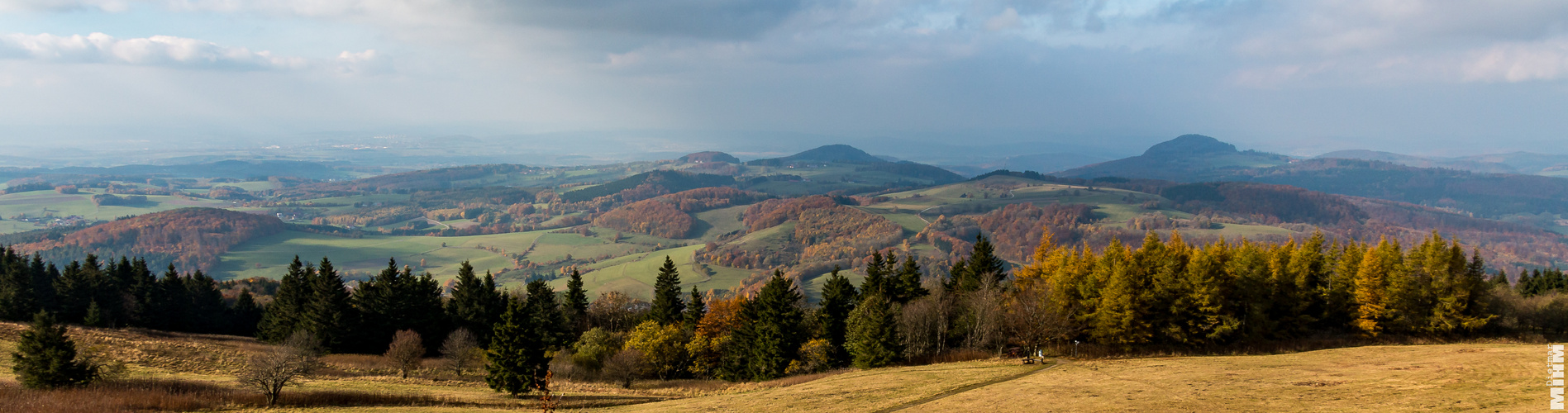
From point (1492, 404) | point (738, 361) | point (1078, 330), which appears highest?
point (1492, 404)

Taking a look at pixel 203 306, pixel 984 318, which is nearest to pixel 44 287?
pixel 203 306

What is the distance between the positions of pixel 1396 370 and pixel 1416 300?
22751 millimetres

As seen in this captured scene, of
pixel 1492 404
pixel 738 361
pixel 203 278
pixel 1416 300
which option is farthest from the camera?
pixel 203 278

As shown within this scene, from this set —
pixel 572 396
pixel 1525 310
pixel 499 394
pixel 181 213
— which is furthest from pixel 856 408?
pixel 181 213

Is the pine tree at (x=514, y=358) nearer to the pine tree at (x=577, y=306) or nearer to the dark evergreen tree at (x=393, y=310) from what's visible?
the dark evergreen tree at (x=393, y=310)

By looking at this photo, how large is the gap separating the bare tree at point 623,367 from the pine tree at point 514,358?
23.1 feet

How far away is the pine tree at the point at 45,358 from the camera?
2577 cm

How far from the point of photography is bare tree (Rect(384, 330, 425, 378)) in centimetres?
4228

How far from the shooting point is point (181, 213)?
198 metres

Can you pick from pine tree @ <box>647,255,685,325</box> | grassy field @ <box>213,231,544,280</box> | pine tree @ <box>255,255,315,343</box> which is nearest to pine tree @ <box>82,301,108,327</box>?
pine tree @ <box>255,255,315,343</box>

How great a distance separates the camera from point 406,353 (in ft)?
138

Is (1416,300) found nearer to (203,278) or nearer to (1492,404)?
(1492,404)

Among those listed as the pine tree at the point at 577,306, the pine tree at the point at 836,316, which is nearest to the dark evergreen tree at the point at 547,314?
the pine tree at the point at 577,306

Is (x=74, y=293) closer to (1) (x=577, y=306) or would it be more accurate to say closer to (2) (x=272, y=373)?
(1) (x=577, y=306)
